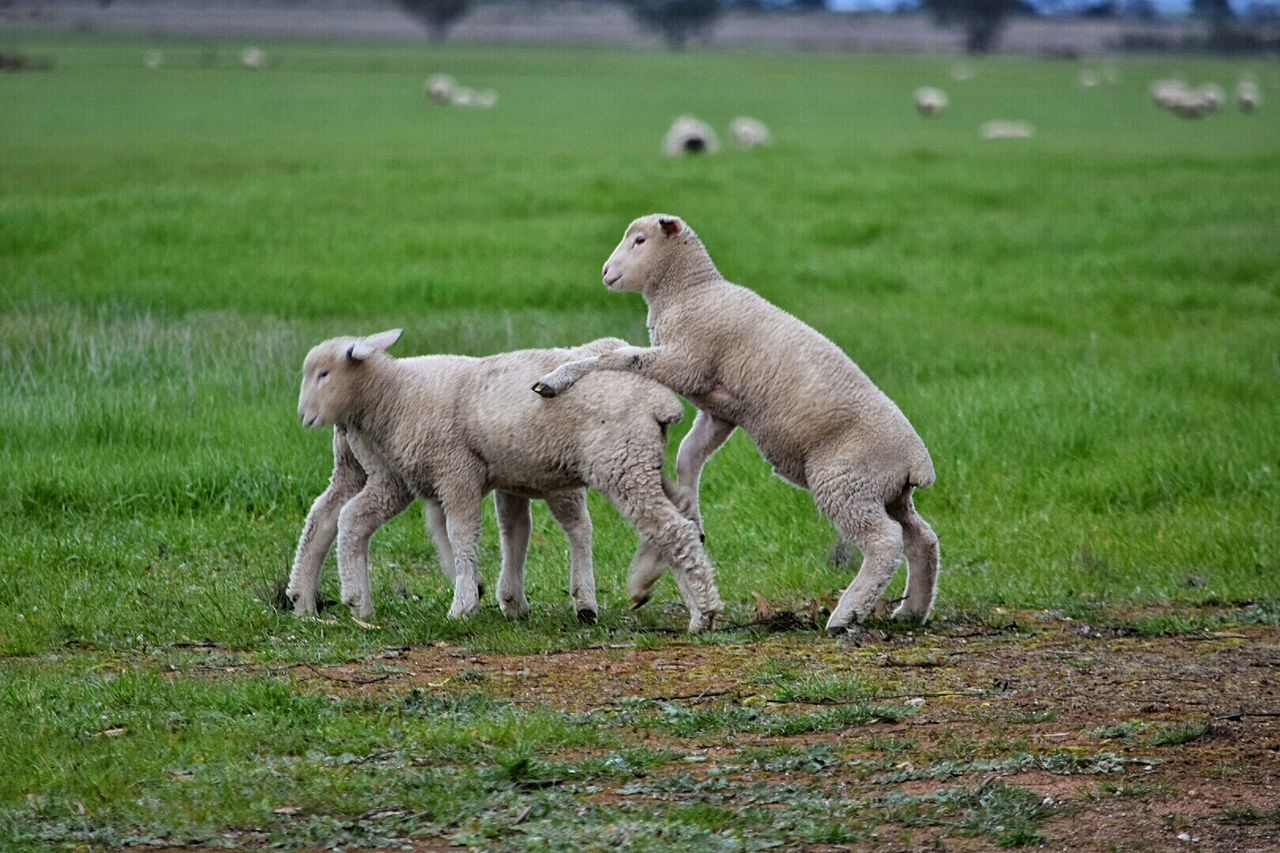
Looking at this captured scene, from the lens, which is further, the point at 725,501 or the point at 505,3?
the point at 505,3

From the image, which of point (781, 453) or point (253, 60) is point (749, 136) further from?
point (253, 60)

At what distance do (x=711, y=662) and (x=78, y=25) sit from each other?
108m

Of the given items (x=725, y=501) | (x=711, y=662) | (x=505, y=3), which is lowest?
(x=505, y=3)

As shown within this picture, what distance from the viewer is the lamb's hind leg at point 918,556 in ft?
25.7

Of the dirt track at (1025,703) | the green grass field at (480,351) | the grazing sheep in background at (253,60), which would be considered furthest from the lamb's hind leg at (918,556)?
the grazing sheep in background at (253,60)

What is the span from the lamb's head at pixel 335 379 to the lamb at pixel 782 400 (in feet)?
3.18

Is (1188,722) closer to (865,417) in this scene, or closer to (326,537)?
(865,417)

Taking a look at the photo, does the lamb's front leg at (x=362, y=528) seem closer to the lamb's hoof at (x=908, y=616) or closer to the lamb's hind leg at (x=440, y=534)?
the lamb's hind leg at (x=440, y=534)

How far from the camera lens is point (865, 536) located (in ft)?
24.7

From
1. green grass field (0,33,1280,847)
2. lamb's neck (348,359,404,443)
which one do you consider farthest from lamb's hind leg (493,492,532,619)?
lamb's neck (348,359,404,443)

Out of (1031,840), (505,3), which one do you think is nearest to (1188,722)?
(1031,840)

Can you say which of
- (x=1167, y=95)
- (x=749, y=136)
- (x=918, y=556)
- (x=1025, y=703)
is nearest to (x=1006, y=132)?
(x=749, y=136)

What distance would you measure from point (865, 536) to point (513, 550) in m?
1.68

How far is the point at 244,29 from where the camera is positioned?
117812mm
